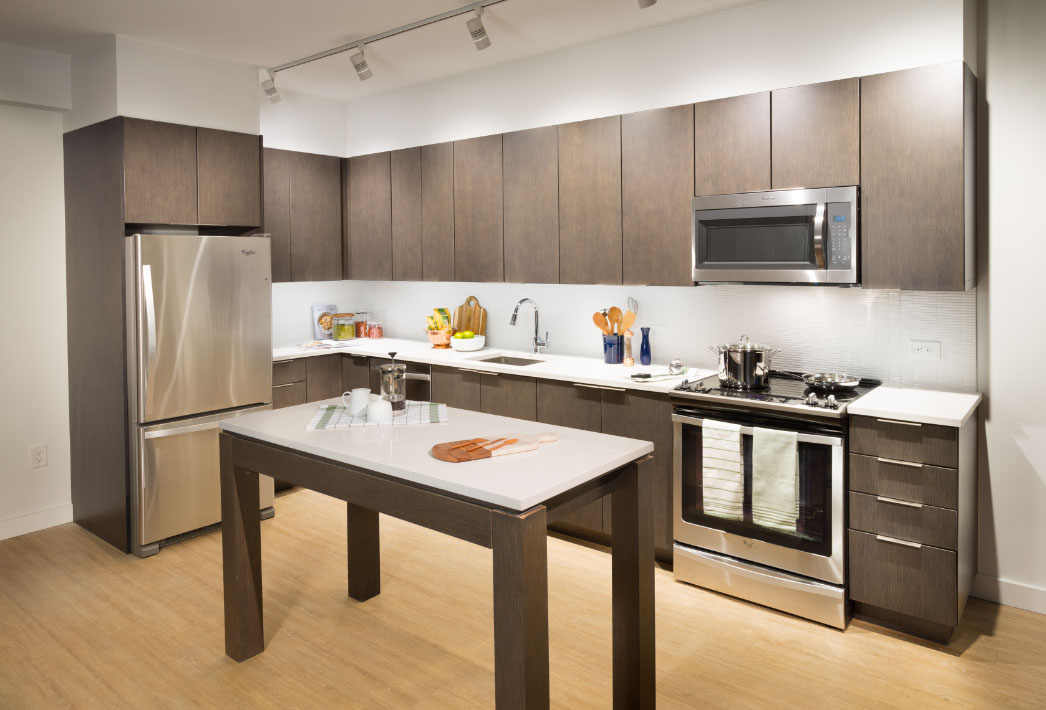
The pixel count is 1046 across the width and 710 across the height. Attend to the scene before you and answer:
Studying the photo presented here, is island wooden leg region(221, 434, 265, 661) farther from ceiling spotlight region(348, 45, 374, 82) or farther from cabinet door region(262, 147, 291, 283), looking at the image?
cabinet door region(262, 147, 291, 283)

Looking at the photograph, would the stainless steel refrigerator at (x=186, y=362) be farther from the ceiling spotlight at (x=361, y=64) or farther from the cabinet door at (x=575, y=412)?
the cabinet door at (x=575, y=412)

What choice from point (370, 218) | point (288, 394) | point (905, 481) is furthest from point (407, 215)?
point (905, 481)

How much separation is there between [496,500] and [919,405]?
2.03m

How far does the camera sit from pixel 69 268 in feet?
14.5

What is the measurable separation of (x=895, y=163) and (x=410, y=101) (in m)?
3.48

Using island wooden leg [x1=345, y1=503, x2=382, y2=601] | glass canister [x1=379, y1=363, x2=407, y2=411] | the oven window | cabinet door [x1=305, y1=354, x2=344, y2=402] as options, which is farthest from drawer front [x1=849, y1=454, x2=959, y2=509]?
cabinet door [x1=305, y1=354, x2=344, y2=402]

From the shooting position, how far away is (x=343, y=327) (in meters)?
5.68

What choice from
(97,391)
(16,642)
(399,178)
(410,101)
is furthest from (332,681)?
(410,101)

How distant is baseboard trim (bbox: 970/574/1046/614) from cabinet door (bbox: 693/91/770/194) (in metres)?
2.11

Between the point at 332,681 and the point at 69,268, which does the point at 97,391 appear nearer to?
the point at 69,268

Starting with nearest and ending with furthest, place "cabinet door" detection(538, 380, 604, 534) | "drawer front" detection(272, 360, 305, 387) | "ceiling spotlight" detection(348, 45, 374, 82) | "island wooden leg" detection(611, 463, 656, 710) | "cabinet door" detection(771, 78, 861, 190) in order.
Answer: "island wooden leg" detection(611, 463, 656, 710) → "cabinet door" detection(771, 78, 861, 190) → "cabinet door" detection(538, 380, 604, 534) → "ceiling spotlight" detection(348, 45, 374, 82) → "drawer front" detection(272, 360, 305, 387)

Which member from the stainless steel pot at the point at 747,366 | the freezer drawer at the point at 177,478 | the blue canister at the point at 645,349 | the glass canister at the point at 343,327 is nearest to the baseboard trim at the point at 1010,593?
the stainless steel pot at the point at 747,366

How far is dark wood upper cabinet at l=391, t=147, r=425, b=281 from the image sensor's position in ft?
16.6

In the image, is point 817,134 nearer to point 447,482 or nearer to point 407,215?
point 447,482
